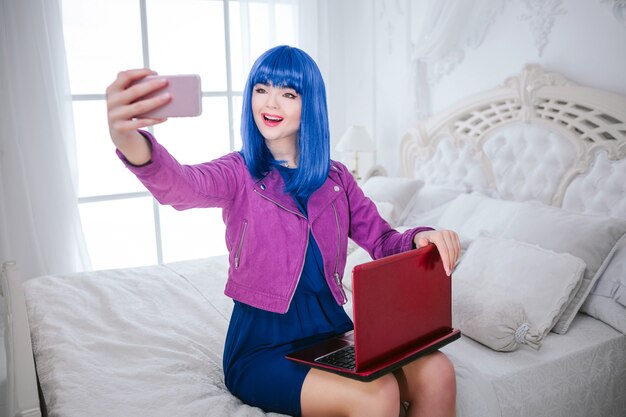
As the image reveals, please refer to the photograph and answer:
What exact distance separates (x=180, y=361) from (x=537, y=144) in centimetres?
194

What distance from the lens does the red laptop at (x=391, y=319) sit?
1097mm

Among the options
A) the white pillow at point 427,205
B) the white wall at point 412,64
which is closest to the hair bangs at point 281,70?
the white wall at point 412,64

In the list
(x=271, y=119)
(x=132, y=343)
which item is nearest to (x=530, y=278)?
(x=271, y=119)

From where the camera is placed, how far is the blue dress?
1.33 m

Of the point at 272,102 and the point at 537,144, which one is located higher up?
the point at 272,102

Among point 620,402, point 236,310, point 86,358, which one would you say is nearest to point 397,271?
point 236,310

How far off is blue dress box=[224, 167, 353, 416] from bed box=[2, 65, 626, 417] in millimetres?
77

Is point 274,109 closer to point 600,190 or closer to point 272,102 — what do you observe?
point 272,102

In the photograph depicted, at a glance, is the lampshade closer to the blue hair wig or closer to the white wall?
the white wall

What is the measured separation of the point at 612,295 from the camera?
2.03 meters

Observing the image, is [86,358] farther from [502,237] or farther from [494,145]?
[494,145]

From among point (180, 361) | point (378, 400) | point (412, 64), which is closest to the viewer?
point (378, 400)

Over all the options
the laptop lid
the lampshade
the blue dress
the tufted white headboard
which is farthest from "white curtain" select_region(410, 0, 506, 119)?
the laptop lid

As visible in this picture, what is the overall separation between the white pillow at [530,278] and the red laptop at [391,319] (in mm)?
632
